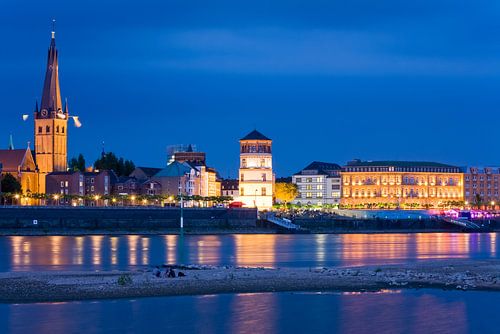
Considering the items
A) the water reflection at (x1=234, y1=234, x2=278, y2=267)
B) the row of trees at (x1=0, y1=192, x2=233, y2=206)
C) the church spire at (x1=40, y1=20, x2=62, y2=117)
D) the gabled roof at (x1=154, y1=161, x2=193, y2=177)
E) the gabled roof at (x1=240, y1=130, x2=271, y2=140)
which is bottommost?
the water reflection at (x1=234, y1=234, x2=278, y2=267)

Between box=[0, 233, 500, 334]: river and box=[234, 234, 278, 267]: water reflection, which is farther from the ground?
box=[234, 234, 278, 267]: water reflection

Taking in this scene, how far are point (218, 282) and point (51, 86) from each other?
453 ft

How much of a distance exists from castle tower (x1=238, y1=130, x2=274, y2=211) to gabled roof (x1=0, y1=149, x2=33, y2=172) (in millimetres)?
36084

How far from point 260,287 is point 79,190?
12109 cm

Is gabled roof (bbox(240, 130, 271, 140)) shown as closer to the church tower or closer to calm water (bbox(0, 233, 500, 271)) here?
the church tower

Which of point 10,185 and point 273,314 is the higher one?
point 10,185

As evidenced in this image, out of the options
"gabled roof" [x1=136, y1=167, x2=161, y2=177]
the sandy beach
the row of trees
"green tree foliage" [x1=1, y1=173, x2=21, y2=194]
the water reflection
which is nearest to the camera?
the sandy beach

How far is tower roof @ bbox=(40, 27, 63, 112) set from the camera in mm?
177875

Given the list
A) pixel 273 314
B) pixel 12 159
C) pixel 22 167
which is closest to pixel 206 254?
pixel 273 314

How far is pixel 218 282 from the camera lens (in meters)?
48.0

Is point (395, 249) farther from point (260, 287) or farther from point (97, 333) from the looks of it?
Answer: point (97, 333)

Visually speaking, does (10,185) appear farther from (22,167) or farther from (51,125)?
(51,125)

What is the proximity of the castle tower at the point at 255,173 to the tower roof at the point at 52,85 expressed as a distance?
36.0m

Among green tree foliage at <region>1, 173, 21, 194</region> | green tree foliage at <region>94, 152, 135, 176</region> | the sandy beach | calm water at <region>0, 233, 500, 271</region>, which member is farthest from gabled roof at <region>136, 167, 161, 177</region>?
the sandy beach
